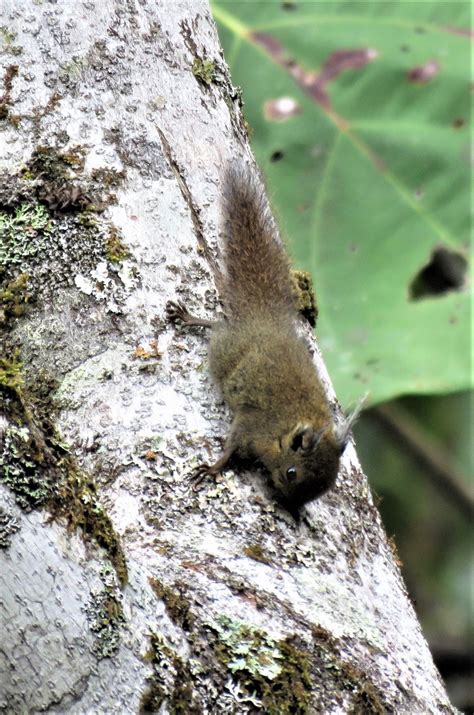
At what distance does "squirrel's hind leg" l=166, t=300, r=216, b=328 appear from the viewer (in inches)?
96.4

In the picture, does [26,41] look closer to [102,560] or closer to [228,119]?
[228,119]

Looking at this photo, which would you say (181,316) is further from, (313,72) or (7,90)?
(313,72)

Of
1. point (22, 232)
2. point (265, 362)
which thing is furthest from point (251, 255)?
point (22, 232)

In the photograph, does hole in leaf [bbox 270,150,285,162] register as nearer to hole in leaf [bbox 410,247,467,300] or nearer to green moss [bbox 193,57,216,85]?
hole in leaf [bbox 410,247,467,300]

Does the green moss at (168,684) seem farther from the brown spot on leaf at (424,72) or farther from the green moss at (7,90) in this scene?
the brown spot on leaf at (424,72)

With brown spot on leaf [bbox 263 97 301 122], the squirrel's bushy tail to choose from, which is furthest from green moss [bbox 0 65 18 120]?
brown spot on leaf [bbox 263 97 301 122]

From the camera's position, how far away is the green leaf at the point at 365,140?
397 centimetres

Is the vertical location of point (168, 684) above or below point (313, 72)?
below

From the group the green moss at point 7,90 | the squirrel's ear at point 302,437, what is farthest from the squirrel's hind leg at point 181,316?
the squirrel's ear at point 302,437

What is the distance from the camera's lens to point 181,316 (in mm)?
2471

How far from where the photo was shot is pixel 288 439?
127 inches

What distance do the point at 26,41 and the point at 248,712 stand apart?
5.68 feet

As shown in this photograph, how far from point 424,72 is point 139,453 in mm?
2482

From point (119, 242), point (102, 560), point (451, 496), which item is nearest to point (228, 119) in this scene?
point (119, 242)
